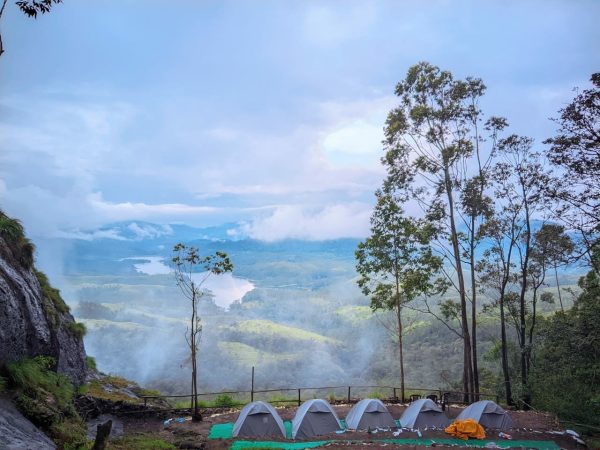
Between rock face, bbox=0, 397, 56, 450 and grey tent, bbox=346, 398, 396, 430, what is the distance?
14182mm

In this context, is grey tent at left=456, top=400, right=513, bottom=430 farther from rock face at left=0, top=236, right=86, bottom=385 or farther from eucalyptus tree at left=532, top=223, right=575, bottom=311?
rock face at left=0, top=236, right=86, bottom=385

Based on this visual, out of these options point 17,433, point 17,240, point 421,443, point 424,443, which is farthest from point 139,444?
point 424,443

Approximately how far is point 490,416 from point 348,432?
6566 millimetres

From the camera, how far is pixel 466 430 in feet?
66.3

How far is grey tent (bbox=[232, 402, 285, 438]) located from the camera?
813 inches

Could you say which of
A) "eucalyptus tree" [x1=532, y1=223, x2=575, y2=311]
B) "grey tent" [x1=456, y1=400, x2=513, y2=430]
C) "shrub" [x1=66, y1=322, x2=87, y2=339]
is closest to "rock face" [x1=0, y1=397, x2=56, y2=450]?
"shrub" [x1=66, y1=322, x2=87, y2=339]

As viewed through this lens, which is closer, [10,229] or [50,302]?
[10,229]

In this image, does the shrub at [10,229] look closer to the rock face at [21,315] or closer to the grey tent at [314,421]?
the rock face at [21,315]

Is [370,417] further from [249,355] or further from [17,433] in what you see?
[249,355]

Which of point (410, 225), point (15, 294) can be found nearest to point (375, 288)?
point (410, 225)

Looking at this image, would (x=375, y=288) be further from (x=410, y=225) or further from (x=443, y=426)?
(x=443, y=426)

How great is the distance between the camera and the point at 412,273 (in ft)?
102

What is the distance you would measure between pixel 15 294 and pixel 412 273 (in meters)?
23.2

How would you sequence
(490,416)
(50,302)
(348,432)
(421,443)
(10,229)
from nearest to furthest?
1. (10,229)
2. (421,443)
3. (50,302)
4. (348,432)
5. (490,416)
